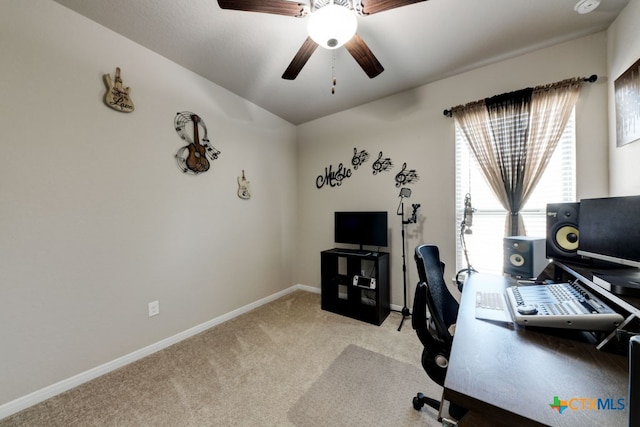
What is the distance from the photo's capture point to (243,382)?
1707 mm

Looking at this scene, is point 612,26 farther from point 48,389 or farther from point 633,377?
point 48,389

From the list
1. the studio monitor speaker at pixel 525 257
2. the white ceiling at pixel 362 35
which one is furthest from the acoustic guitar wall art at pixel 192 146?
the studio monitor speaker at pixel 525 257

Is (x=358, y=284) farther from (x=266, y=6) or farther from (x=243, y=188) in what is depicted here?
(x=266, y=6)

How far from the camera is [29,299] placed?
1523 millimetres

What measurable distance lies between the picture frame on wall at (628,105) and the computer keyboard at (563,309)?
3.87ft

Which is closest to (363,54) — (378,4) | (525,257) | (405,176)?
(378,4)

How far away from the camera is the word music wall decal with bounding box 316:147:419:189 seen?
108 inches

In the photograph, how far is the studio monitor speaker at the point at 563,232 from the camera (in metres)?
1.51

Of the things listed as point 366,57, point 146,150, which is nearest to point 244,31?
point 366,57

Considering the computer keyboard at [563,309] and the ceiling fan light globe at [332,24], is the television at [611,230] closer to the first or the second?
the computer keyboard at [563,309]

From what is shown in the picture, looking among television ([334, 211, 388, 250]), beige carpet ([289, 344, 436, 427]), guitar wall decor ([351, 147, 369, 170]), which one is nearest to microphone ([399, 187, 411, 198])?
television ([334, 211, 388, 250])

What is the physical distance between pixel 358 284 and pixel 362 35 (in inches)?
97.3

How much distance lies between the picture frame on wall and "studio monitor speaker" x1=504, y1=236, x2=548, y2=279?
0.85 meters

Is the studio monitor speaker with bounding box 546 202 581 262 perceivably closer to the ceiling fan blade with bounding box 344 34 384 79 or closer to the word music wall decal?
the word music wall decal
